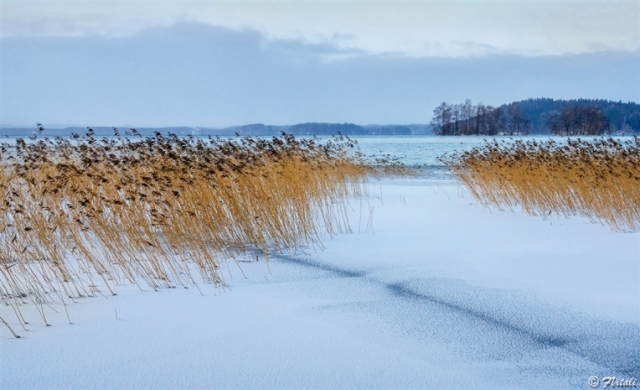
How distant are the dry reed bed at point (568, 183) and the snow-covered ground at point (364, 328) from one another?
208 cm

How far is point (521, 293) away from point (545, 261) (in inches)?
47.6

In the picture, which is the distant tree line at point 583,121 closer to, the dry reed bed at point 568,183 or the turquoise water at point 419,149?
the turquoise water at point 419,149

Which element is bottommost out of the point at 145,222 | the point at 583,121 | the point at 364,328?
the point at 364,328

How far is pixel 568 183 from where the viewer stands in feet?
28.0

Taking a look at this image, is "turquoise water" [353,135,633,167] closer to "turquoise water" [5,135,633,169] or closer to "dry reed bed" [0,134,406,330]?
"turquoise water" [5,135,633,169]

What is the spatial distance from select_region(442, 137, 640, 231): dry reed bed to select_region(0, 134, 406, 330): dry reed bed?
357 centimetres

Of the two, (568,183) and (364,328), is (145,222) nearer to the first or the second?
(364,328)

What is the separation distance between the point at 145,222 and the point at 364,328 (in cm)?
285

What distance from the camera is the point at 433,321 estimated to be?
3.52 metres

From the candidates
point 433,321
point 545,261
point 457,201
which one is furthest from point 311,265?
point 457,201

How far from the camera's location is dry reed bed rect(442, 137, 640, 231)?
7.33 meters

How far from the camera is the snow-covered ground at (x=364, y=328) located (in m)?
2.72

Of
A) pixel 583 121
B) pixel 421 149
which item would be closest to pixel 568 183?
pixel 421 149

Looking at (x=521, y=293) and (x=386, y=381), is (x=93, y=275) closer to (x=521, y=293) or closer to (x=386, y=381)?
(x=386, y=381)
